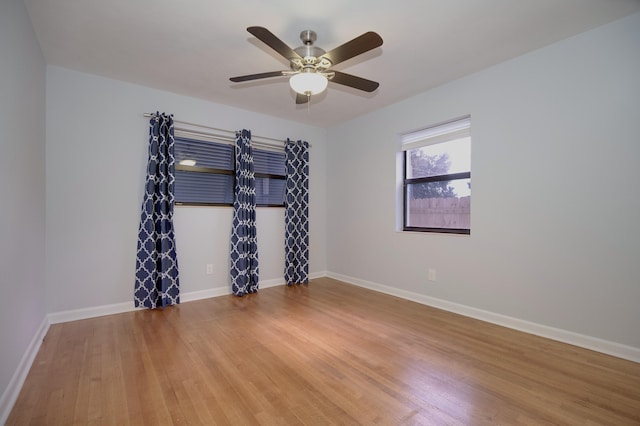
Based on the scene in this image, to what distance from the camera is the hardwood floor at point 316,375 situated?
156cm

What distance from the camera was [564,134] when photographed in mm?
2422

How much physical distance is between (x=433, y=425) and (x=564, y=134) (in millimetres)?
2467

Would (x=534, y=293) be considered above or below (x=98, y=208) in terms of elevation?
below

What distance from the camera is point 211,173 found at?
383 cm

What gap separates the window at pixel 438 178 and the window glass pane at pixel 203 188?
2.39 meters

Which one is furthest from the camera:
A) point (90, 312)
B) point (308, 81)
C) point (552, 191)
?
point (90, 312)

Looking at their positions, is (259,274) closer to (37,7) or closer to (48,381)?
(48,381)

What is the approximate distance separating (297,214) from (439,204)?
2043mm

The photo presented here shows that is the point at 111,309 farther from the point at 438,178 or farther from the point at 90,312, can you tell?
the point at 438,178

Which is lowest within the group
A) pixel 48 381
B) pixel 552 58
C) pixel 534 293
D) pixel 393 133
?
pixel 48 381

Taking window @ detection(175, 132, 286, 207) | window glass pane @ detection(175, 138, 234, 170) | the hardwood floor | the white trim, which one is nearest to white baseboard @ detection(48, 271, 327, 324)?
the white trim

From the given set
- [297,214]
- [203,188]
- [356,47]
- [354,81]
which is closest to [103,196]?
[203,188]

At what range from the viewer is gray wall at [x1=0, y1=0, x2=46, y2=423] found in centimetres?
164

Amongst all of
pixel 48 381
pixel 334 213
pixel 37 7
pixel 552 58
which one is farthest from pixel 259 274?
pixel 552 58
